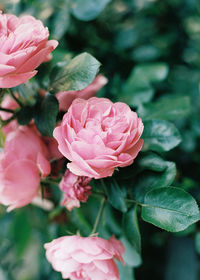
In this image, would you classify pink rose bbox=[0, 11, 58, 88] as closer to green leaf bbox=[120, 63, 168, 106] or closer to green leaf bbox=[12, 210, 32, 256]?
green leaf bbox=[120, 63, 168, 106]

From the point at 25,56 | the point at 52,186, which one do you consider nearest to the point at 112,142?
the point at 25,56

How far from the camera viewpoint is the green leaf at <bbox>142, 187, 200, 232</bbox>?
0.45 m

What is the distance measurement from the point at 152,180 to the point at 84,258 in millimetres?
180

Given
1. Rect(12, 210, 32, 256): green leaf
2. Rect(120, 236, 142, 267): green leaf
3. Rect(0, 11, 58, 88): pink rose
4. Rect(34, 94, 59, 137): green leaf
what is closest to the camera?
Rect(0, 11, 58, 88): pink rose

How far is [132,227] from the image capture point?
54 centimetres

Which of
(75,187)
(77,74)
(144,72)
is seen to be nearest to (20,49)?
(77,74)

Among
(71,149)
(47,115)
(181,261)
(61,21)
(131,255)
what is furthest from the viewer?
(181,261)

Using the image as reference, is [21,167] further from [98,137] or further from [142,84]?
[142,84]

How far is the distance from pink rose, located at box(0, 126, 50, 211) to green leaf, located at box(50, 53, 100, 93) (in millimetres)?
103

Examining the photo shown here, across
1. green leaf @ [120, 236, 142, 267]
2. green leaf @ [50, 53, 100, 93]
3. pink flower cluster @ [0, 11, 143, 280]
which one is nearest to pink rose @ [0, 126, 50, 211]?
pink flower cluster @ [0, 11, 143, 280]

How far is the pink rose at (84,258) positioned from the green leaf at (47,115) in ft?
0.57

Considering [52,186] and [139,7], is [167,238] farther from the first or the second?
[139,7]

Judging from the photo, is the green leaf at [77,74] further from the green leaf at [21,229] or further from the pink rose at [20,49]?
the green leaf at [21,229]

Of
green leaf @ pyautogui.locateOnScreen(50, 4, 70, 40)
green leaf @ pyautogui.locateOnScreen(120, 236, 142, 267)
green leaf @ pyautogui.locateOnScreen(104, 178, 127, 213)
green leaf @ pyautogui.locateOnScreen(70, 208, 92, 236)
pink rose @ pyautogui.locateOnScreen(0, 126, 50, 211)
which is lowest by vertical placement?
green leaf @ pyautogui.locateOnScreen(120, 236, 142, 267)
